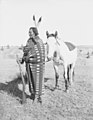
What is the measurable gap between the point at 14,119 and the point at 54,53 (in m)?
3.05

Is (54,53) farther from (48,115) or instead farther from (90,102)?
(48,115)

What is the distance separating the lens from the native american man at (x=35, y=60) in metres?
6.27

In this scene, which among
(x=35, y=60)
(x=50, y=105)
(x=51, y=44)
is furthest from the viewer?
(x=51, y=44)

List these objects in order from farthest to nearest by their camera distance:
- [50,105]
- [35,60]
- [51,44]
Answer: [51,44], [50,105], [35,60]

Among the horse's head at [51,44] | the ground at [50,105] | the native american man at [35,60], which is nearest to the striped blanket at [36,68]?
the native american man at [35,60]

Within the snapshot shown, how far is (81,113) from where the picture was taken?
19.7 feet

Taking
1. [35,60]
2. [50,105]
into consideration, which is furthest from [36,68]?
[50,105]

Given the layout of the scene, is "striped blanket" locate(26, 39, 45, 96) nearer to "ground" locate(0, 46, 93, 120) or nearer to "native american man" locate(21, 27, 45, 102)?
"native american man" locate(21, 27, 45, 102)

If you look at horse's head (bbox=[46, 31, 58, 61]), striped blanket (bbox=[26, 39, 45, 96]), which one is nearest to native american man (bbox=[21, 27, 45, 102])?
striped blanket (bbox=[26, 39, 45, 96])

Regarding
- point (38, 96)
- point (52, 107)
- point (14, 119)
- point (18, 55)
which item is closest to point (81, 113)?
point (52, 107)

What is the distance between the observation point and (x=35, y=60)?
20.6 feet

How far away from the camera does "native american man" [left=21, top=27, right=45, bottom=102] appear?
6266mm

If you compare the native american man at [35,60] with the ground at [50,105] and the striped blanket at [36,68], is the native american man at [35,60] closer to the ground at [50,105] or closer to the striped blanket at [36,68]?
the striped blanket at [36,68]

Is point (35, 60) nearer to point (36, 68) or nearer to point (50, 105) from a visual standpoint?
point (36, 68)
